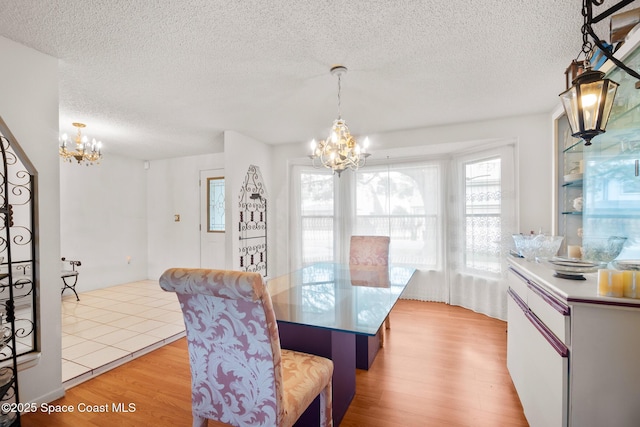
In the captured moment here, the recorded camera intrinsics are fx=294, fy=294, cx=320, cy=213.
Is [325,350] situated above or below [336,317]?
below

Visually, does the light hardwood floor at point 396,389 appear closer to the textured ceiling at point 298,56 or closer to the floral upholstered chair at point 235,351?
the floral upholstered chair at point 235,351

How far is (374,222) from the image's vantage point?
15.0 feet

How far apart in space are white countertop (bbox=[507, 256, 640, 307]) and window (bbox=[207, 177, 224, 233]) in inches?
184

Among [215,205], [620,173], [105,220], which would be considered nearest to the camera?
[620,173]

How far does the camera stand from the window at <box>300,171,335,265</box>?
4750mm

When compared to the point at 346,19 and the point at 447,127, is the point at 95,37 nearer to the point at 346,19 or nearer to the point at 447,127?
the point at 346,19

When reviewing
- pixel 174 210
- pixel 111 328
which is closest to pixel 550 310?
pixel 111 328

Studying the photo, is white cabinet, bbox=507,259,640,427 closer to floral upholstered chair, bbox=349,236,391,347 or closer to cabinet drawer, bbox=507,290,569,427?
cabinet drawer, bbox=507,290,569,427

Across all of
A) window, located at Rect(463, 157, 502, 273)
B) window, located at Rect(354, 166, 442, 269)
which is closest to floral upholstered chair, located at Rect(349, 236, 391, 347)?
window, located at Rect(354, 166, 442, 269)

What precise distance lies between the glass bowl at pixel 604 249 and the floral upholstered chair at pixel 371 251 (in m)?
1.77

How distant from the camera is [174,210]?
569 centimetres

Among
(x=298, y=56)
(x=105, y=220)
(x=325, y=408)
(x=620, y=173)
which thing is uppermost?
(x=298, y=56)

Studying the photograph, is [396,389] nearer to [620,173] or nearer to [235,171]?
[620,173]

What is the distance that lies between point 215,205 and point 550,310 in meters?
5.03
